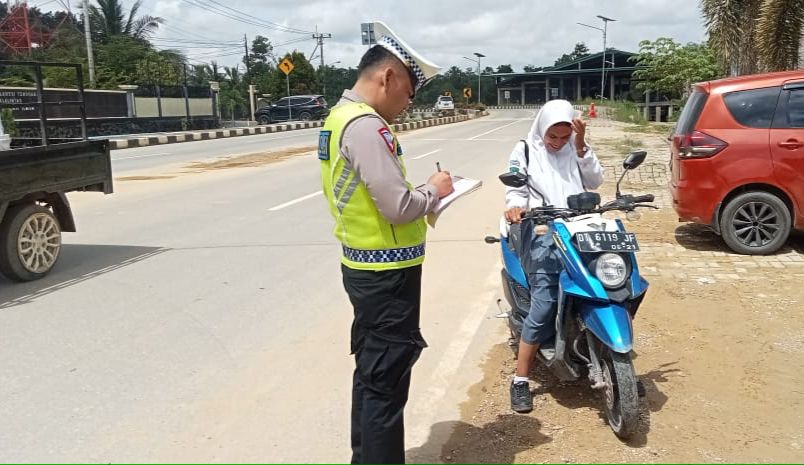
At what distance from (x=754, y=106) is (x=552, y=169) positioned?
3.69 meters

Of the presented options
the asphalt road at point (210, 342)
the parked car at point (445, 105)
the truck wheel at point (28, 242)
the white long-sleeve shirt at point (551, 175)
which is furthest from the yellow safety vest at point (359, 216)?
the parked car at point (445, 105)

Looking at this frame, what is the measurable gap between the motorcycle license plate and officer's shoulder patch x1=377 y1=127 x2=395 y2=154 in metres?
1.25

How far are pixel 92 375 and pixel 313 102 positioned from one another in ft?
125

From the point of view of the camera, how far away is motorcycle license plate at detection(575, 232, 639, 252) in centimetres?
Result: 320

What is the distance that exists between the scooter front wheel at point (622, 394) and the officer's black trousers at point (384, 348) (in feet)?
3.64

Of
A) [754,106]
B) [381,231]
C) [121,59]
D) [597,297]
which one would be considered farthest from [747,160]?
[121,59]

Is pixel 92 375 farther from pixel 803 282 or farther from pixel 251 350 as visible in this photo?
pixel 803 282

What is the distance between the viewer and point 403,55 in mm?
2471

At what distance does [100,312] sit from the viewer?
5.21 meters

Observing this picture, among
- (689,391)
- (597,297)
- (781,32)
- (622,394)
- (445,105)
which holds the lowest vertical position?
(689,391)

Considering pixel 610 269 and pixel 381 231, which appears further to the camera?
pixel 610 269

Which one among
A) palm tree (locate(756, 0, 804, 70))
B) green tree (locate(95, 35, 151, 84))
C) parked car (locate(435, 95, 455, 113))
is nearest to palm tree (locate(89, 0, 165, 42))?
green tree (locate(95, 35, 151, 84))

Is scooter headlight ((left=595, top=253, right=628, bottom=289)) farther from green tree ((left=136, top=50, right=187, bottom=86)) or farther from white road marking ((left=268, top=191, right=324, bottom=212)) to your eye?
green tree ((left=136, top=50, right=187, bottom=86))

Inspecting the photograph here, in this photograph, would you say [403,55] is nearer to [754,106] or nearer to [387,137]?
[387,137]
